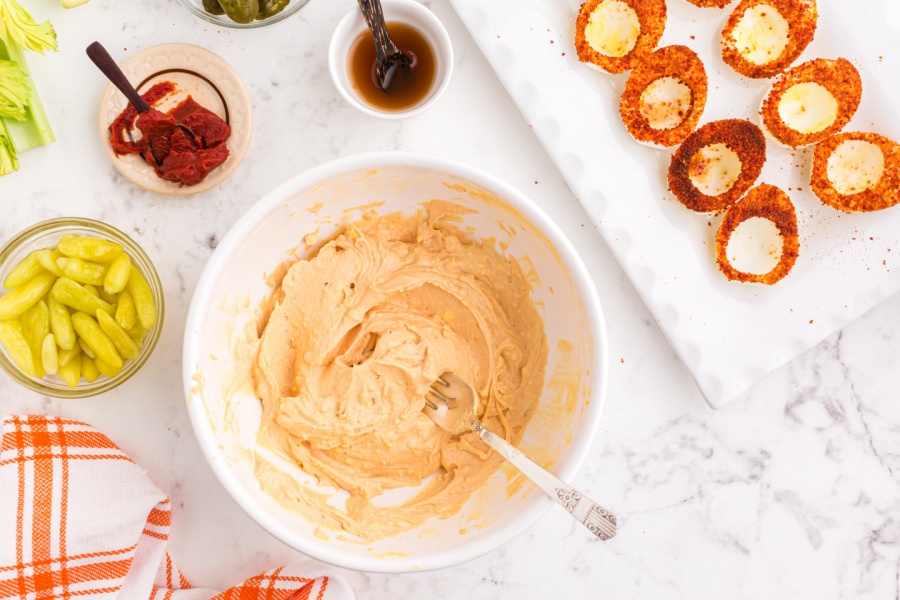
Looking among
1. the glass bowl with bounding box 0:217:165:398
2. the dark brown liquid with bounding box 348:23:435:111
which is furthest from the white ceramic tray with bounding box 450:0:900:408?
the glass bowl with bounding box 0:217:165:398

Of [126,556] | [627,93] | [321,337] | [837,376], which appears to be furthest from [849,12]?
[126,556]

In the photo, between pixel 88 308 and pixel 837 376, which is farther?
pixel 837 376

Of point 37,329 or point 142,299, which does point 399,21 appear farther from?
point 37,329

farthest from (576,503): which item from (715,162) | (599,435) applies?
(715,162)

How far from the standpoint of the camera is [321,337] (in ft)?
5.24

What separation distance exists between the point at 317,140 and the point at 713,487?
1.37 meters

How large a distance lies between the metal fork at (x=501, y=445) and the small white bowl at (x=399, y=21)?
66cm

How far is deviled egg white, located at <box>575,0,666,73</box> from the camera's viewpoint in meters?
1.82

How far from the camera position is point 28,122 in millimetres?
1756

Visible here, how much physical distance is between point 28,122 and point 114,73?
0.33 m

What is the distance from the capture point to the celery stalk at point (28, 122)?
1.73 m

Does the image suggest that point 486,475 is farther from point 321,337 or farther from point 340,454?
point 321,337

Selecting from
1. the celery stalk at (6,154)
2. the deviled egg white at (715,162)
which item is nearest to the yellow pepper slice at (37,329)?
the celery stalk at (6,154)

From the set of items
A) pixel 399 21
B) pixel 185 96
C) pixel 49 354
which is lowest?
pixel 49 354
